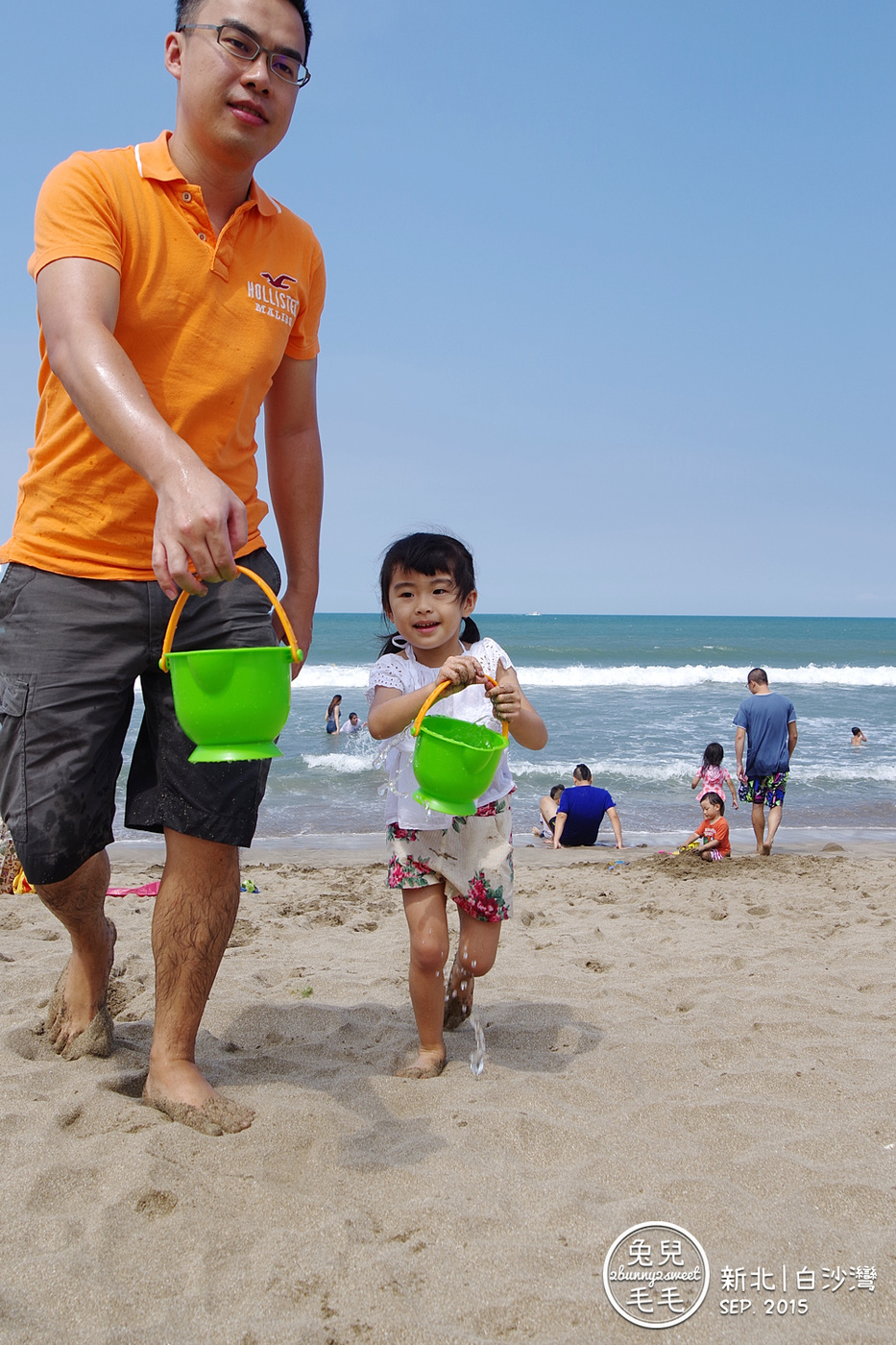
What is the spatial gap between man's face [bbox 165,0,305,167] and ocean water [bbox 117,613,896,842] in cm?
289

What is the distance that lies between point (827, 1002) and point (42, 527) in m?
3.10

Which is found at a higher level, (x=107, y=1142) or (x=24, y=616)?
(x=24, y=616)

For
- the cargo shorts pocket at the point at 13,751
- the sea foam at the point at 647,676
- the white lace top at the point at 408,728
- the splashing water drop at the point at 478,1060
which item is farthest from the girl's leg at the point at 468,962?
the sea foam at the point at 647,676

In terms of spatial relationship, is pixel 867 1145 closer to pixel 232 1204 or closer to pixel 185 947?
pixel 232 1204

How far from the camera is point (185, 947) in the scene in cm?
236

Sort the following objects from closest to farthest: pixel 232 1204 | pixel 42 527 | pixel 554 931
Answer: pixel 232 1204 < pixel 42 527 < pixel 554 931

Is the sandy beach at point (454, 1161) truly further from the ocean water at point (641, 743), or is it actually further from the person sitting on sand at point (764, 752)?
the person sitting on sand at point (764, 752)

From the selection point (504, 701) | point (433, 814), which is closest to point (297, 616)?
point (504, 701)

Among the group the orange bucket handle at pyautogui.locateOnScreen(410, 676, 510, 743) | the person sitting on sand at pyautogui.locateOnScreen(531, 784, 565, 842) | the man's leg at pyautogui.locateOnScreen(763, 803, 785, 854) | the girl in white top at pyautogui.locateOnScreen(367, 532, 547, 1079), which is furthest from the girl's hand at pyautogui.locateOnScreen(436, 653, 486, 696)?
the person sitting on sand at pyautogui.locateOnScreen(531, 784, 565, 842)

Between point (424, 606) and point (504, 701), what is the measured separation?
1.60 feet

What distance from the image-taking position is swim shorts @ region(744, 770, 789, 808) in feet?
28.0

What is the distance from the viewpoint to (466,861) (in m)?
2.91

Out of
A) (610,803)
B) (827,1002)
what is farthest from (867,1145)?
(610,803)

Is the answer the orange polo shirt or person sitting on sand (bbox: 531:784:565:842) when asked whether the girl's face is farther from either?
person sitting on sand (bbox: 531:784:565:842)
